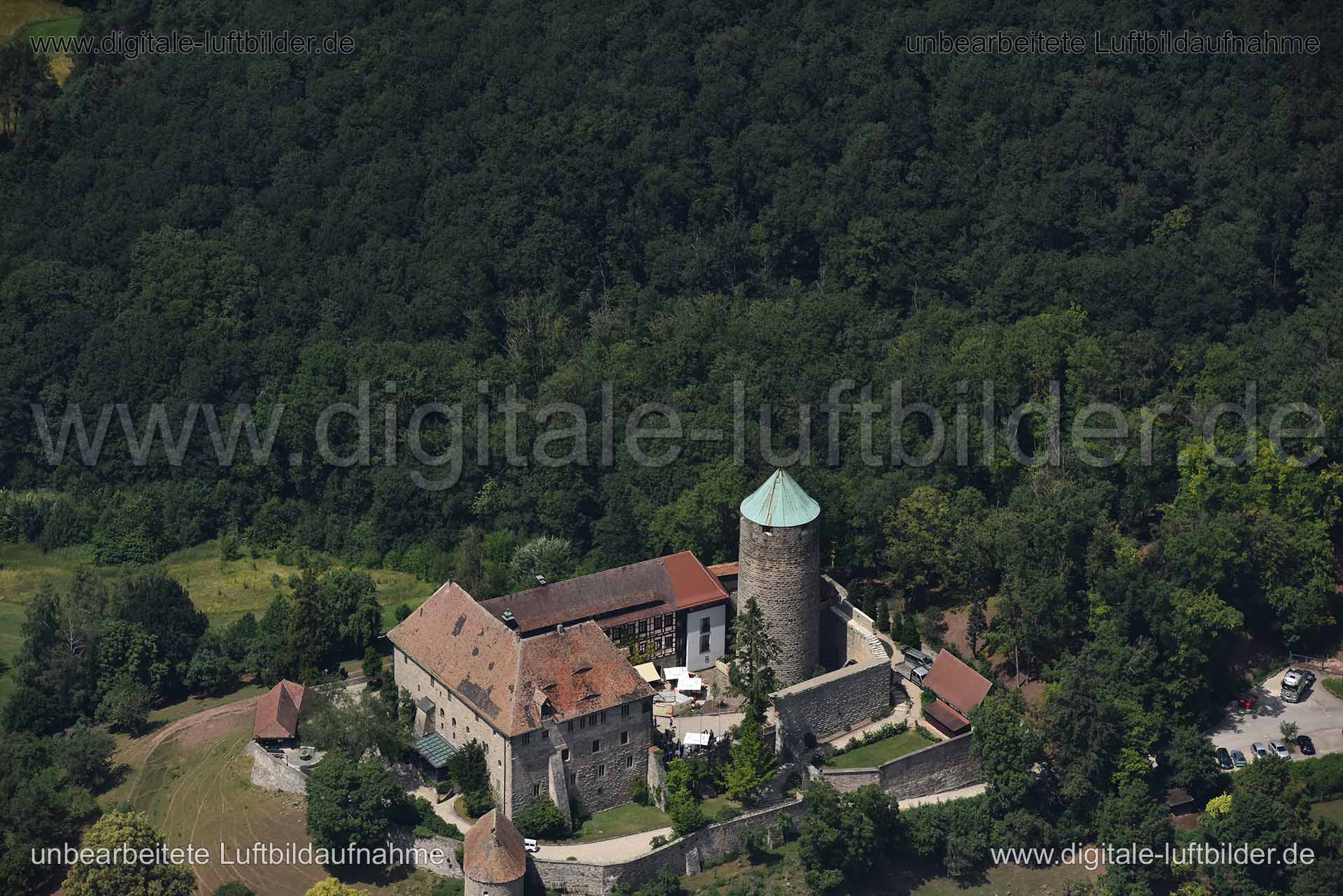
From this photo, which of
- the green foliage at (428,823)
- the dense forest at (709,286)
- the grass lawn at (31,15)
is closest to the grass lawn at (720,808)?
the green foliage at (428,823)

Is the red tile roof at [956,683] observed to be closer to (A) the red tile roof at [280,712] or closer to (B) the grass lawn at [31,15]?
(A) the red tile roof at [280,712]

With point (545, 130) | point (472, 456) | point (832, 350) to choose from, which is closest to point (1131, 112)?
point (832, 350)

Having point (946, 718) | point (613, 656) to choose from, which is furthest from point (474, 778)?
point (946, 718)

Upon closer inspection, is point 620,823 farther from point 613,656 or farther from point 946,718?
point 946,718

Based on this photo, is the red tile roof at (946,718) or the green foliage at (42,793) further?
the red tile roof at (946,718)

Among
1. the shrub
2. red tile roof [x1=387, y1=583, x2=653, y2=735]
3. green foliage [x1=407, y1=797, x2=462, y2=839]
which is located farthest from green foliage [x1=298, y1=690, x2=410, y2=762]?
the shrub

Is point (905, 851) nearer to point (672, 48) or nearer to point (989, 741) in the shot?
point (989, 741)

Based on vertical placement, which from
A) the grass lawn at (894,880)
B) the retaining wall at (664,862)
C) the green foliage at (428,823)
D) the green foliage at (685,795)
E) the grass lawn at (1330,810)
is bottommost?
the grass lawn at (894,880)
